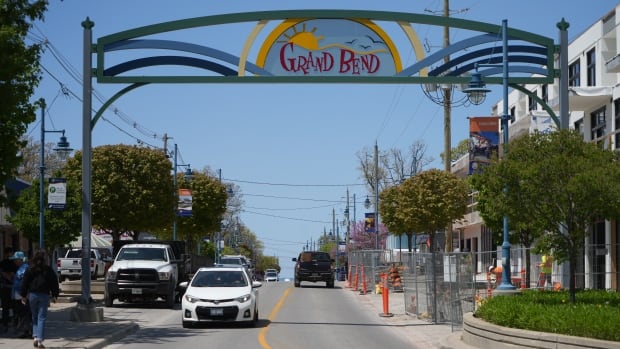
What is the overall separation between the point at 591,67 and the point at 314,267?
19.1 metres

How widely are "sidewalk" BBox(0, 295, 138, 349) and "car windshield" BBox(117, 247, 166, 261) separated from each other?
5.74 m

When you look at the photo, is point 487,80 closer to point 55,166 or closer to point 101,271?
point 101,271

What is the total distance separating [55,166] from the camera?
254 ft

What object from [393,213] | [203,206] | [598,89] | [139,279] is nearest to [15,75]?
[139,279]

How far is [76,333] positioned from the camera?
66.9 ft

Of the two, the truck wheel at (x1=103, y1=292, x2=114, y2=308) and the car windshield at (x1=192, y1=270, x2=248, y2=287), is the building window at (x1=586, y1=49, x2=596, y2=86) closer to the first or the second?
the car windshield at (x1=192, y1=270, x2=248, y2=287)

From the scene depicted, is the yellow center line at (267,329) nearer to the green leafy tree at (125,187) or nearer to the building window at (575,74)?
the green leafy tree at (125,187)

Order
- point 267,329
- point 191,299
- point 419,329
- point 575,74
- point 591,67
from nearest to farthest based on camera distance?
point 267,329
point 191,299
point 419,329
point 591,67
point 575,74

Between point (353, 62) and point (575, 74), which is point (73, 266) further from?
point (353, 62)

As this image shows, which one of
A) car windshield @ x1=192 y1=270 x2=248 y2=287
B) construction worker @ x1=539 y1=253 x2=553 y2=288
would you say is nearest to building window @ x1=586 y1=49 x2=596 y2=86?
construction worker @ x1=539 y1=253 x2=553 y2=288

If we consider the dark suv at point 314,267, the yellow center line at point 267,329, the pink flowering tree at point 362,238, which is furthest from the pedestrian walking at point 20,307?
the pink flowering tree at point 362,238

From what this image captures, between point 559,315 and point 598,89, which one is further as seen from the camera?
point 598,89

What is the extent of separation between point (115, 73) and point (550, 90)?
29.5 metres

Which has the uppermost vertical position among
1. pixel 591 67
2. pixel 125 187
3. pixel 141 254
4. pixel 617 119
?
pixel 591 67
